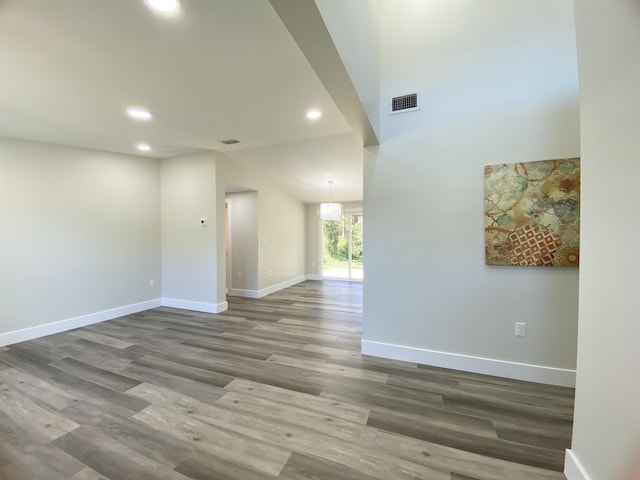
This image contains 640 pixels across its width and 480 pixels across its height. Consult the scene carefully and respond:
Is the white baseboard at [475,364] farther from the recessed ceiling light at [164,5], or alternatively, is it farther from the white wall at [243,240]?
the white wall at [243,240]

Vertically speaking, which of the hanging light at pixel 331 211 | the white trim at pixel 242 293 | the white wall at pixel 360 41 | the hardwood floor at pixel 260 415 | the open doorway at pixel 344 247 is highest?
the white wall at pixel 360 41

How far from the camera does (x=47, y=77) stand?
211 cm

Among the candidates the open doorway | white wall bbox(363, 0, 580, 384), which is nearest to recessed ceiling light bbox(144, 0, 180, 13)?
white wall bbox(363, 0, 580, 384)

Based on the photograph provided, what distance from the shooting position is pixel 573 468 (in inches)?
55.7

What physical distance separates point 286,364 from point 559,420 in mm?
2302

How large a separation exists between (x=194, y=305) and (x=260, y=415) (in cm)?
330

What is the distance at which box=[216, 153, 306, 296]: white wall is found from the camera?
4.74 meters

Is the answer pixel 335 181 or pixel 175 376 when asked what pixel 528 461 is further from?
pixel 335 181

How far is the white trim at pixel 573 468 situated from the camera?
135 cm

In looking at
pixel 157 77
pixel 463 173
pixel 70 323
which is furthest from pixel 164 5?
pixel 70 323

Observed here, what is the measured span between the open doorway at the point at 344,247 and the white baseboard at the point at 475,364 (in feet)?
16.4

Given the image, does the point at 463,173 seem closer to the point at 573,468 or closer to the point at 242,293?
the point at 573,468

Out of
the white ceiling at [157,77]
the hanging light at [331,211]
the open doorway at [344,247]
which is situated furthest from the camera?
the open doorway at [344,247]

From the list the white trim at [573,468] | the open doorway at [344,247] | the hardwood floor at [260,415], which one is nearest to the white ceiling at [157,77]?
the hardwood floor at [260,415]
